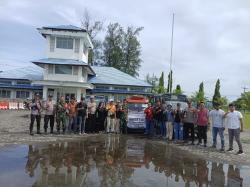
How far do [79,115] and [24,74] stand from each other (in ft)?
123

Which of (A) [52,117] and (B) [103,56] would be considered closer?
(A) [52,117]

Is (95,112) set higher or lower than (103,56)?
lower

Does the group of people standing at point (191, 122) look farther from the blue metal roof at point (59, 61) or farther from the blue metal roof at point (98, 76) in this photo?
the blue metal roof at point (98, 76)

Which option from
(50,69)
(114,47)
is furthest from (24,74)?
(114,47)

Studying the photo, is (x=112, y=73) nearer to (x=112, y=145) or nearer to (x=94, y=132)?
(x=94, y=132)

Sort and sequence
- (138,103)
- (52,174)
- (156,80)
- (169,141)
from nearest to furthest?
(52,174) → (169,141) → (138,103) → (156,80)

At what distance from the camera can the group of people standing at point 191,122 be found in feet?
49.5

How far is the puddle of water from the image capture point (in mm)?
8328

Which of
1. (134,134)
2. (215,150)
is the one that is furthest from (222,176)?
(134,134)

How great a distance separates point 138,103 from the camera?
69.3 feet

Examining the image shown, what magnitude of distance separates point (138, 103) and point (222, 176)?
37.9 ft

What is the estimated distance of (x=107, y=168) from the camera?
9836mm

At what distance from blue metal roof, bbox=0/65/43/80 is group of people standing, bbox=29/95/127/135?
31795 millimetres

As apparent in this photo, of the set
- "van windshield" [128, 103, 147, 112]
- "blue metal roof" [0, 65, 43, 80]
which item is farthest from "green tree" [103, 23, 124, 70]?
"van windshield" [128, 103, 147, 112]
